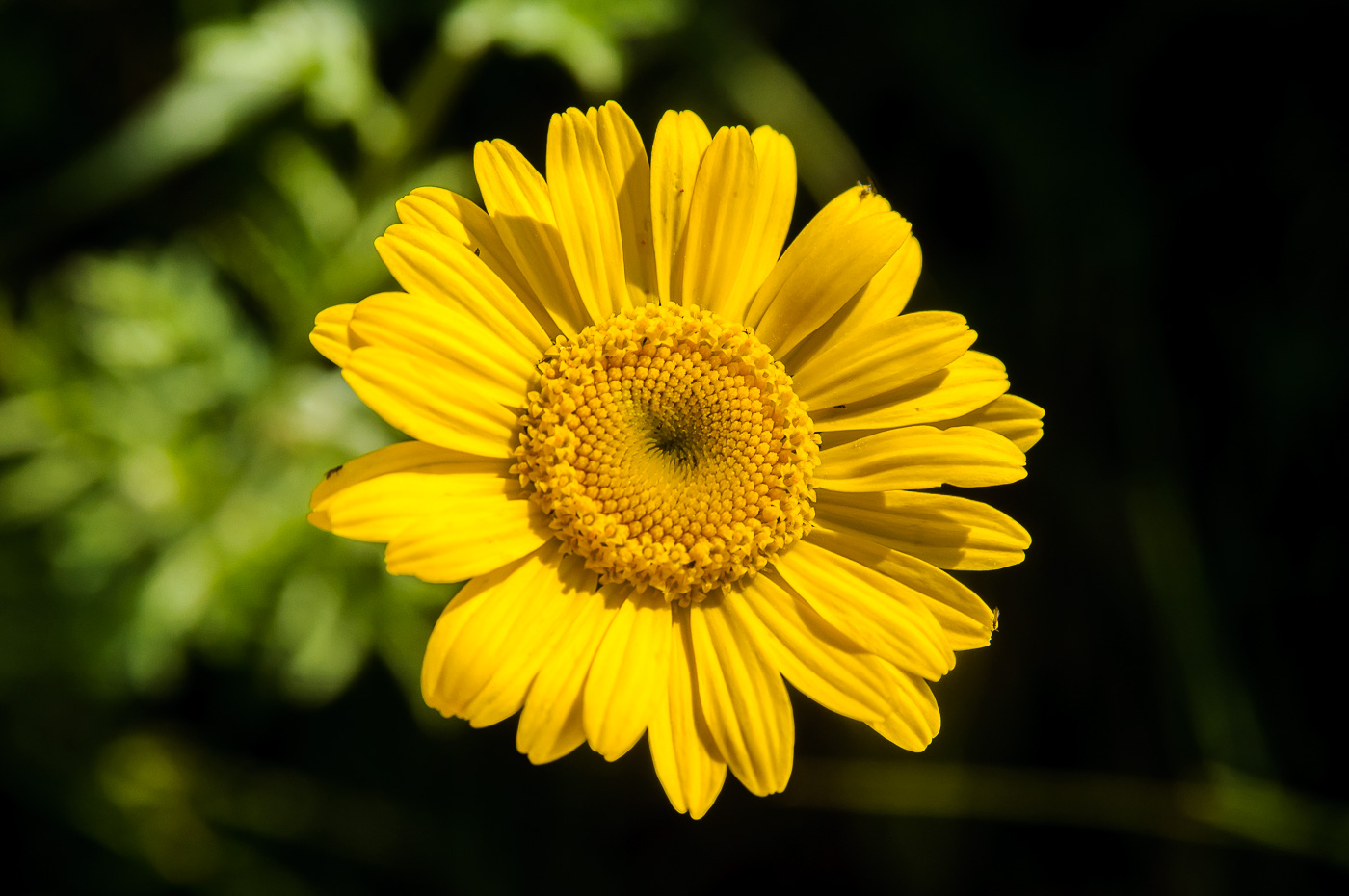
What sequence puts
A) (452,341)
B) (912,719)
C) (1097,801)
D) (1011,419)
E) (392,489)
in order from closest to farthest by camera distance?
(392,489)
(452,341)
(912,719)
(1011,419)
(1097,801)

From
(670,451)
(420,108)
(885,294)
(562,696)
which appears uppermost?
(420,108)

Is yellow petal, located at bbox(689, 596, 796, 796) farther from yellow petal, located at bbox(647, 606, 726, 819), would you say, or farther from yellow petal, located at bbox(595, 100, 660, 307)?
yellow petal, located at bbox(595, 100, 660, 307)

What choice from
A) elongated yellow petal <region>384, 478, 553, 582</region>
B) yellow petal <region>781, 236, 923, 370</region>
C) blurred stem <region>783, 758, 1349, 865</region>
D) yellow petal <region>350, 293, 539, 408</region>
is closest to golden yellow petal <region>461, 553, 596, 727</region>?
elongated yellow petal <region>384, 478, 553, 582</region>

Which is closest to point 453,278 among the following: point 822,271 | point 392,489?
point 392,489

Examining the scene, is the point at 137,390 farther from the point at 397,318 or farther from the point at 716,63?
the point at 716,63

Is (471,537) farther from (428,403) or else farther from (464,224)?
(464,224)

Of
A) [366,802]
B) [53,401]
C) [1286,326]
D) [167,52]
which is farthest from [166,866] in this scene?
[1286,326]

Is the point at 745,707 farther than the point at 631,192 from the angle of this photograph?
No

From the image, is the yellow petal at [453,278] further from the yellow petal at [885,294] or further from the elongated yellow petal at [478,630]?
the yellow petal at [885,294]
